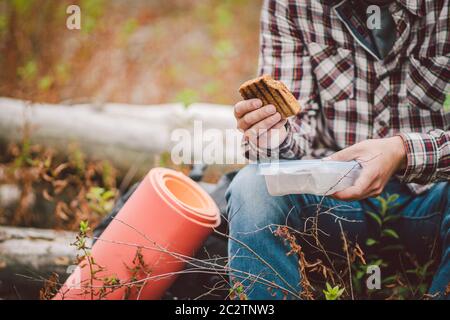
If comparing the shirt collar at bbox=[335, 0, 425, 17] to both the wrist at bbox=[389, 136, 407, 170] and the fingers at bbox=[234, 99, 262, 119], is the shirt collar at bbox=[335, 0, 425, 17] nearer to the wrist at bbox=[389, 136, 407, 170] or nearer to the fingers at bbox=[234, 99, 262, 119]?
the wrist at bbox=[389, 136, 407, 170]

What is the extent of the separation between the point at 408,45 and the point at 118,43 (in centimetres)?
323

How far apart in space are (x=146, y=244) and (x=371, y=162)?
2.47 ft

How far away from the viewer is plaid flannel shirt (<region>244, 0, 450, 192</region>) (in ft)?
5.51

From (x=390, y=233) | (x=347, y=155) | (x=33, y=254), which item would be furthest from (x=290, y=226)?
(x=33, y=254)

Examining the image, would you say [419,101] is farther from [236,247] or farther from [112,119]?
[112,119]

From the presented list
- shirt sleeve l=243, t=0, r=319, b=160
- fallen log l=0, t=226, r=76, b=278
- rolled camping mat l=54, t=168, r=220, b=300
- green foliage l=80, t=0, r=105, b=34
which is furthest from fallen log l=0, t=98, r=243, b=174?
green foliage l=80, t=0, r=105, b=34

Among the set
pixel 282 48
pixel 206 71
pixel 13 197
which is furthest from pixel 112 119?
pixel 206 71

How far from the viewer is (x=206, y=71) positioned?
198 inches

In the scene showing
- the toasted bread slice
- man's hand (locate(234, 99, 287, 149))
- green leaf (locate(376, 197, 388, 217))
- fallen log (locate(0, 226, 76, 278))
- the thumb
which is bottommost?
fallen log (locate(0, 226, 76, 278))

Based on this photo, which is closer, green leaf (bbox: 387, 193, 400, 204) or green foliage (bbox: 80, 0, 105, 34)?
green leaf (bbox: 387, 193, 400, 204)

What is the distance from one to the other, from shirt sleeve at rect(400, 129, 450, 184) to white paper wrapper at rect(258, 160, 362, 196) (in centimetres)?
20

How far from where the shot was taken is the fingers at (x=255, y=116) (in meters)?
1.41

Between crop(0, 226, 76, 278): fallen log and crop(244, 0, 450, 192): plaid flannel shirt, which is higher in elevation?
crop(244, 0, 450, 192): plaid flannel shirt

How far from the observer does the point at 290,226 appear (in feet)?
4.91
